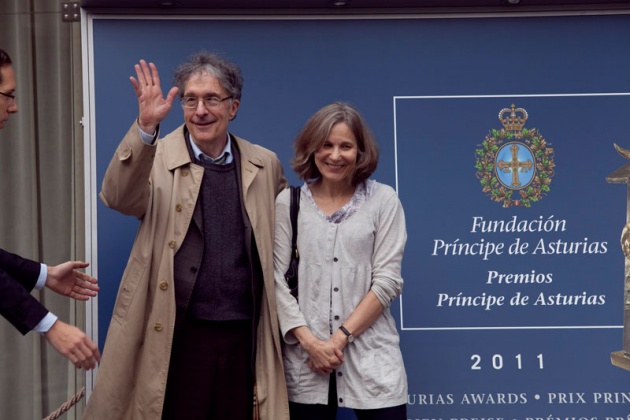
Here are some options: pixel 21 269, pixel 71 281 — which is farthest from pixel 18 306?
pixel 71 281

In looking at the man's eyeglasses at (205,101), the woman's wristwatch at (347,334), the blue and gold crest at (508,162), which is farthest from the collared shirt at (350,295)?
the blue and gold crest at (508,162)

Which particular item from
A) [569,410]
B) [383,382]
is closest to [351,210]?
[383,382]

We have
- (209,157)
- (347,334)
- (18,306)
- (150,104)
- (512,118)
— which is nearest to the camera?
(18,306)

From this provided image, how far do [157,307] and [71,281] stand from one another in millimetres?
468

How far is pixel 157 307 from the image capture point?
412 centimetres

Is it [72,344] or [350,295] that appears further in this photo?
[350,295]

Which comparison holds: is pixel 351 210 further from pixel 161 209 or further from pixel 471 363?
pixel 471 363

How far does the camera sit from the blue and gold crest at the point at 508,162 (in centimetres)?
496

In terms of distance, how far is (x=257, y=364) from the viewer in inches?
166

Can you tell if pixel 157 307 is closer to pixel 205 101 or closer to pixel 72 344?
pixel 72 344

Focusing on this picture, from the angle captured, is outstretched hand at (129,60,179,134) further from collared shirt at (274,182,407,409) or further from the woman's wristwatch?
the woman's wristwatch

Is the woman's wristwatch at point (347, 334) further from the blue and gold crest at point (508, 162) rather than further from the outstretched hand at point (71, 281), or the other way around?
the blue and gold crest at point (508, 162)

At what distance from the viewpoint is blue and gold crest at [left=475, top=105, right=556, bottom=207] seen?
4.96 meters

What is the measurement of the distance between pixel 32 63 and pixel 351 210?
1876 millimetres
